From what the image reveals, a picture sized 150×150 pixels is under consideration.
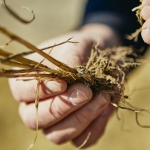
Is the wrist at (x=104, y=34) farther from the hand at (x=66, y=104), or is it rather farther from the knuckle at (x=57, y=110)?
the knuckle at (x=57, y=110)

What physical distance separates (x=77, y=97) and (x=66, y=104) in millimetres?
63

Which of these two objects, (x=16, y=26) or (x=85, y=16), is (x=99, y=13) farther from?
(x=16, y=26)

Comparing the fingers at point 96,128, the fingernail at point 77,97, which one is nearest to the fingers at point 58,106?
the fingernail at point 77,97

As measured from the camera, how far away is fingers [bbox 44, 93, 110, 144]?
80 centimetres

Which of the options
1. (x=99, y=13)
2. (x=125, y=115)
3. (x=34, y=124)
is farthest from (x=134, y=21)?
(x=34, y=124)

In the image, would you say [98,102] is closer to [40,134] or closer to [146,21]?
[146,21]

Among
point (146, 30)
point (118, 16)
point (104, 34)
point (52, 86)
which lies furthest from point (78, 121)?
point (118, 16)

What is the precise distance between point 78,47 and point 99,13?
0.53 m

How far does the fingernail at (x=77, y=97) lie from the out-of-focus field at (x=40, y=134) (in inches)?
18.2

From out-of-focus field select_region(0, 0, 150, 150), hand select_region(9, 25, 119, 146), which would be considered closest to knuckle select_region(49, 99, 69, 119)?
hand select_region(9, 25, 119, 146)

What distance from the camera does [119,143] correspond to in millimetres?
1514

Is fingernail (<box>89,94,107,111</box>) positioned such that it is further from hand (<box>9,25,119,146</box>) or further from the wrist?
the wrist

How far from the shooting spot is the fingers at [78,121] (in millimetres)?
805

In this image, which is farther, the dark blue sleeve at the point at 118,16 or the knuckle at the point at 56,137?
the dark blue sleeve at the point at 118,16
